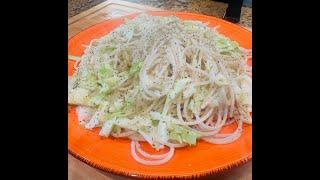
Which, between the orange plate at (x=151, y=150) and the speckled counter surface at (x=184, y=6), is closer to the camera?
the orange plate at (x=151, y=150)

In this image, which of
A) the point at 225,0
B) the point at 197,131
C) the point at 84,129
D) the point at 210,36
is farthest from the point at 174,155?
the point at 225,0

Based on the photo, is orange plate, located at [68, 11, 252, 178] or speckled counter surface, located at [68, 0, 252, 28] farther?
speckled counter surface, located at [68, 0, 252, 28]

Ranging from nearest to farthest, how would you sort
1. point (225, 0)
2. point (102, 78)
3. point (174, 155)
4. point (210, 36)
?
point (174, 155) < point (102, 78) < point (210, 36) < point (225, 0)

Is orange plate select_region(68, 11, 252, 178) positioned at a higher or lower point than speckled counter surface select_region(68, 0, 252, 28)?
lower

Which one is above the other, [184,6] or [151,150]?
[184,6]

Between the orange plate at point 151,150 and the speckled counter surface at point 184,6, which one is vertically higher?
the speckled counter surface at point 184,6

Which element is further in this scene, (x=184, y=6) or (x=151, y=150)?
(x=184, y=6)

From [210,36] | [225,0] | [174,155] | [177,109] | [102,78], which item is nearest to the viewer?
[174,155]

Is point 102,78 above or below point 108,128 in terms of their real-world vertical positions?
above

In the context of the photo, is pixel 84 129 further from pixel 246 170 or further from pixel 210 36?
pixel 210 36
